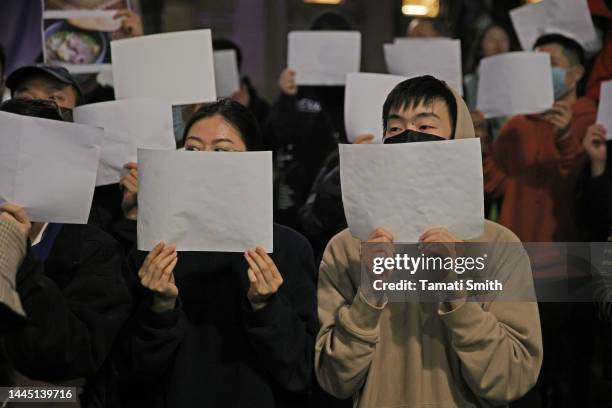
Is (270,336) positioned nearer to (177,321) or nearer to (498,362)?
(177,321)

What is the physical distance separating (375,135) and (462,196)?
1452 mm

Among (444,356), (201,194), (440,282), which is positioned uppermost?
(201,194)

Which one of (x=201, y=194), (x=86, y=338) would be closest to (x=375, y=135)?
(x=201, y=194)

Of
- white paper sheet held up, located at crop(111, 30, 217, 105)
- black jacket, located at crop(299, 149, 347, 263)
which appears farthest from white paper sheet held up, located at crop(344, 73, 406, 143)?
white paper sheet held up, located at crop(111, 30, 217, 105)

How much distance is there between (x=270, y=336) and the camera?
2555mm

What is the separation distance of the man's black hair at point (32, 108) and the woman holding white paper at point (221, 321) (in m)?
0.46

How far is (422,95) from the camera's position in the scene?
2717 millimetres

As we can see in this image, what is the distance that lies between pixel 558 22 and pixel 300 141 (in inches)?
63.4

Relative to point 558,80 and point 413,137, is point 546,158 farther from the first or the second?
point 413,137

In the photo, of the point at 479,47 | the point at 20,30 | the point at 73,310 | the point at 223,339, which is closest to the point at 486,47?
the point at 479,47

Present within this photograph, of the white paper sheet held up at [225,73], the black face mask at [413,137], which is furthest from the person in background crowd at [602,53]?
the black face mask at [413,137]

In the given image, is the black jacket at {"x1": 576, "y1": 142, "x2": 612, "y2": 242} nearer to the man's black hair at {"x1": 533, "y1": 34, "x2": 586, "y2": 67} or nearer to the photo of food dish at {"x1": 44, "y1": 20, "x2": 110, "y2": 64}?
the man's black hair at {"x1": 533, "y1": 34, "x2": 586, "y2": 67}

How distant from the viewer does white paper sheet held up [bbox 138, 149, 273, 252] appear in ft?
8.48

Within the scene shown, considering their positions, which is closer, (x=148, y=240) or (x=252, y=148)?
(x=148, y=240)
